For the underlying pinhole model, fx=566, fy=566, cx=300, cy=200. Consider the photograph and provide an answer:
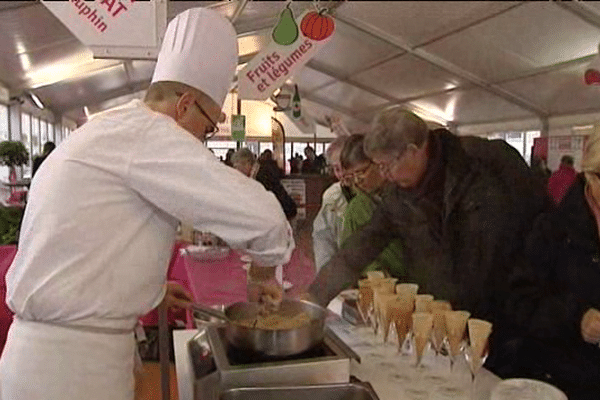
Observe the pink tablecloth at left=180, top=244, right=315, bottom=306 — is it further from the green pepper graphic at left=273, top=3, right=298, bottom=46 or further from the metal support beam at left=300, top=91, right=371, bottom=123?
the metal support beam at left=300, top=91, right=371, bottom=123

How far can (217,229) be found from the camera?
107 cm

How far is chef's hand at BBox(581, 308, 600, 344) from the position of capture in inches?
51.3

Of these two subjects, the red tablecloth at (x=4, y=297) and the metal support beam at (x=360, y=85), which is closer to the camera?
the red tablecloth at (x=4, y=297)

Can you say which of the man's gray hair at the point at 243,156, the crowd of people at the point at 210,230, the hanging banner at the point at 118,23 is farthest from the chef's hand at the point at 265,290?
the man's gray hair at the point at 243,156

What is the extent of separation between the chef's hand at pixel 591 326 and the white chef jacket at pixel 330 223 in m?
1.32

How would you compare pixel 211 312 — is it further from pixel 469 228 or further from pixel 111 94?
pixel 111 94

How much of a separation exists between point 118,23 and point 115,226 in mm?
733

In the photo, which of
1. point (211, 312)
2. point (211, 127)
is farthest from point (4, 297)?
point (211, 127)

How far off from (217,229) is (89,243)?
252 mm

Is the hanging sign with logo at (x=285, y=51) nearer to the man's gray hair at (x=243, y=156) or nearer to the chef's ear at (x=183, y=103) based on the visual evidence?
the man's gray hair at (x=243, y=156)

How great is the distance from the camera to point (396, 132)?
1738mm

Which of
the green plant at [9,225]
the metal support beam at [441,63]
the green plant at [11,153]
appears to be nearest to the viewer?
the green plant at [9,225]

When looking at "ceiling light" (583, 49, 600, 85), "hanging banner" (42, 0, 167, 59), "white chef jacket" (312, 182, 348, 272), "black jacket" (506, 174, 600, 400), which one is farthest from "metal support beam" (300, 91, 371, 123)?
"black jacket" (506, 174, 600, 400)

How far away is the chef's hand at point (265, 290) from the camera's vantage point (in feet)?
4.33
